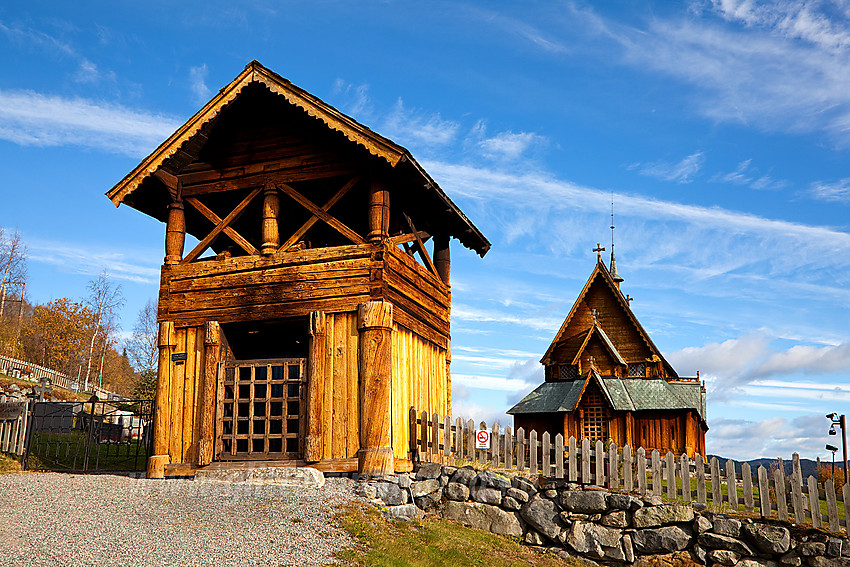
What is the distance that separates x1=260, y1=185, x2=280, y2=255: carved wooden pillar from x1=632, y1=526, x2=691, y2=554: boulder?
9.09 metres

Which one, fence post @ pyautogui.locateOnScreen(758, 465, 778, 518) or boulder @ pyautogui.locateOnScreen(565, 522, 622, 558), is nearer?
fence post @ pyautogui.locateOnScreen(758, 465, 778, 518)

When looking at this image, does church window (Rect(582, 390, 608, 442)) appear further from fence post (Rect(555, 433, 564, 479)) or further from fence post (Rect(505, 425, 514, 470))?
fence post (Rect(555, 433, 564, 479))

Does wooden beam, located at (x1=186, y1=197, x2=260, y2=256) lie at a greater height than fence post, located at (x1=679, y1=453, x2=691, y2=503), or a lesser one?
greater

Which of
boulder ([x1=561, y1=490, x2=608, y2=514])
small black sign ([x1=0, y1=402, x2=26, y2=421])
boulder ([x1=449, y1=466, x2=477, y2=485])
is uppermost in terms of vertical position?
small black sign ([x1=0, y1=402, x2=26, y2=421])

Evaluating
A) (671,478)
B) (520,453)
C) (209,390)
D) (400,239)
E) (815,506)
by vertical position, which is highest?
(400,239)

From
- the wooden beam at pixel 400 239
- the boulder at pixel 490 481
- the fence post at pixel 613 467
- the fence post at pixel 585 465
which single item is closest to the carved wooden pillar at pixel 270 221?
the wooden beam at pixel 400 239

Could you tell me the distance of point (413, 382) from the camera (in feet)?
51.0

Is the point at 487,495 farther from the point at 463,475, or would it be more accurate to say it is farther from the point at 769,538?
the point at 769,538

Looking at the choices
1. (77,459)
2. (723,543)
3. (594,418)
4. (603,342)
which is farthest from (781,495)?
(603,342)

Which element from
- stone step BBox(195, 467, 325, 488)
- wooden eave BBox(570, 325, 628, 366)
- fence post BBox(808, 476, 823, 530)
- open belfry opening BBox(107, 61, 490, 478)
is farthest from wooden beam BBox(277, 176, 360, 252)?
wooden eave BBox(570, 325, 628, 366)

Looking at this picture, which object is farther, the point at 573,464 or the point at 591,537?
the point at 573,464

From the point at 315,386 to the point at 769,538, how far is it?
8.59 m

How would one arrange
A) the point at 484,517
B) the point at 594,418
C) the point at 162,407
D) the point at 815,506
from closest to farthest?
the point at 815,506, the point at 484,517, the point at 162,407, the point at 594,418

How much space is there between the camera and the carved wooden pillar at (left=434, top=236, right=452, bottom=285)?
18984 mm
